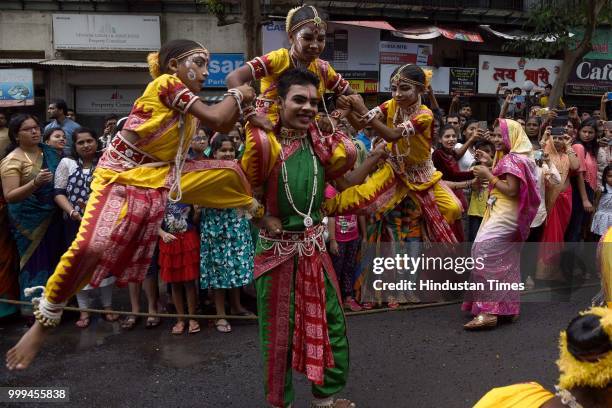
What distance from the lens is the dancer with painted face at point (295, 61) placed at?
329cm

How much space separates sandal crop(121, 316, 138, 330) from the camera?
16.4 ft

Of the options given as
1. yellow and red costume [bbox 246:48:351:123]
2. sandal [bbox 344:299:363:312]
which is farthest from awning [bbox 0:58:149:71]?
yellow and red costume [bbox 246:48:351:123]

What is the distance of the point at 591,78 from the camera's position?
647 inches

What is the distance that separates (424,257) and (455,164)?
4.01ft

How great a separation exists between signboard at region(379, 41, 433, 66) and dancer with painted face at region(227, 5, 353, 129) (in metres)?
11.7

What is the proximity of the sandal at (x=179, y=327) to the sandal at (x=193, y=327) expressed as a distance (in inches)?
2.4

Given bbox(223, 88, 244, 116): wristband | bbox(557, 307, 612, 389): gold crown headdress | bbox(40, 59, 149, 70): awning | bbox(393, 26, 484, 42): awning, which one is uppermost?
bbox(393, 26, 484, 42): awning

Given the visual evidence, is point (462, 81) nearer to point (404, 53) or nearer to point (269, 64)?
point (404, 53)

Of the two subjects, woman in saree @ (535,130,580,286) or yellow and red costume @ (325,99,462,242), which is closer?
yellow and red costume @ (325,99,462,242)

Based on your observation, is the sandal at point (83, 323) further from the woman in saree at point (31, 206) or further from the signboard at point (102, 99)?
the signboard at point (102, 99)

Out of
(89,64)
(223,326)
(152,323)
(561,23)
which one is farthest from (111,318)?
(561,23)

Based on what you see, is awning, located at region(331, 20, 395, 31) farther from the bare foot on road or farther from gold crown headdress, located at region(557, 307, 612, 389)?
gold crown headdress, located at region(557, 307, 612, 389)

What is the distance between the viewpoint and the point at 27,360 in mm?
2816

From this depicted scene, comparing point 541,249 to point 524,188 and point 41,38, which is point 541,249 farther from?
point 41,38
